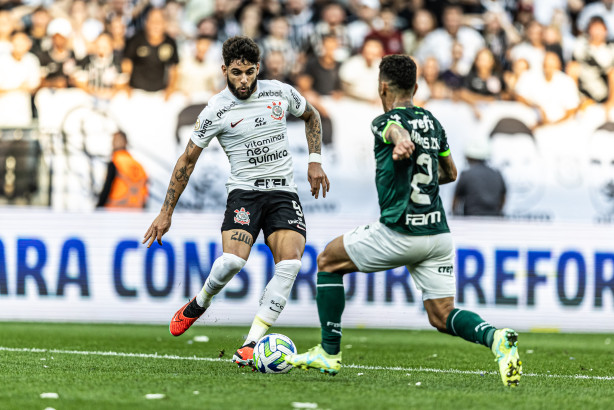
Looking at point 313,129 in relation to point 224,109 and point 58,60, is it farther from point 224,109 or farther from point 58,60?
point 58,60

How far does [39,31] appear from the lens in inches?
561

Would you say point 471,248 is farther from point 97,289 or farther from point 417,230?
point 417,230

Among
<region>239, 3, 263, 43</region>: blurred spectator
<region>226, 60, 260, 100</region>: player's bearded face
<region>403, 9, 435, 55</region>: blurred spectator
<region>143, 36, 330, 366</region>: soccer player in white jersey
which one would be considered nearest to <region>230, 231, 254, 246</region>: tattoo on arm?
<region>143, 36, 330, 366</region>: soccer player in white jersey

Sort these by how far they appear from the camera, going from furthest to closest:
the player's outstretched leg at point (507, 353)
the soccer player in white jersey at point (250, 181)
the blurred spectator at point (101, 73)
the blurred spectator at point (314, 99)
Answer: the blurred spectator at point (101, 73), the blurred spectator at point (314, 99), the soccer player in white jersey at point (250, 181), the player's outstretched leg at point (507, 353)

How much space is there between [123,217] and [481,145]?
5342 millimetres

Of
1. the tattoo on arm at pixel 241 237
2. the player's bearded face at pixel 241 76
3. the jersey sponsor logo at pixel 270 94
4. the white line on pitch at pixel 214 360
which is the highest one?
the player's bearded face at pixel 241 76

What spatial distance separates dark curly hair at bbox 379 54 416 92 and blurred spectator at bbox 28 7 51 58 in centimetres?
992

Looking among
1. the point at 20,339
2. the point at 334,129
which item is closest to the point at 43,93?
the point at 334,129

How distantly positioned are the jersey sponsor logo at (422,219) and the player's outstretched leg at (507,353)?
77cm

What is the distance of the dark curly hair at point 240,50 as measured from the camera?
20.8 feet

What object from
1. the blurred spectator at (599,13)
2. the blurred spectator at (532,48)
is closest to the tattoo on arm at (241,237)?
the blurred spectator at (532,48)

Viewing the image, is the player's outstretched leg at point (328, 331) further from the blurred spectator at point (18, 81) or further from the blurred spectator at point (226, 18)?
the blurred spectator at point (226, 18)

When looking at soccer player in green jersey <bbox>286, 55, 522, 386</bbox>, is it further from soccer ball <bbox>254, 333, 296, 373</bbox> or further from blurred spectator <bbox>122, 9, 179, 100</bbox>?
blurred spectator <bbox>122, 9, 179, 100</bbox>

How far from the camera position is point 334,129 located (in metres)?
13.4
